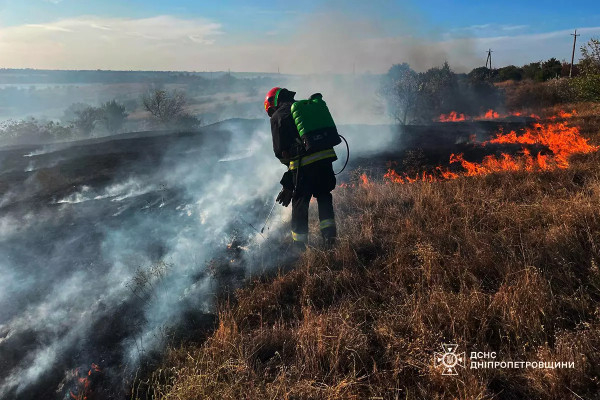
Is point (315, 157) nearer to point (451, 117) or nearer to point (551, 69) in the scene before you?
point (451, 117)

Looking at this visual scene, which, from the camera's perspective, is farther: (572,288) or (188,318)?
(188,318)

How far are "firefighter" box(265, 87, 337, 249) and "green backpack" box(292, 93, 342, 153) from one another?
17 cm

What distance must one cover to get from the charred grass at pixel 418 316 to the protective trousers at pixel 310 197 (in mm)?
263

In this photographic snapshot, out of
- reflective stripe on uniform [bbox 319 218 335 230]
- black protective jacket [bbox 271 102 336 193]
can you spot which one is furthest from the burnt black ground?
black protective jacket [bbox 271 102 336 193]

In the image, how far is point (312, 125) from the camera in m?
4.09

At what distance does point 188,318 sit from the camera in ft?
11.3

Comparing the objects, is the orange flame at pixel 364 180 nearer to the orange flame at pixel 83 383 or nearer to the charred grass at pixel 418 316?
the charred grass at pixel 418 316

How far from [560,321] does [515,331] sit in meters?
0.39

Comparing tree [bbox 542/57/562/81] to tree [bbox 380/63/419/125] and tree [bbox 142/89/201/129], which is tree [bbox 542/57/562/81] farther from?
tree [bbox 142/89/201/129]

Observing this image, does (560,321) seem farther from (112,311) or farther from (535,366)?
(112,311)

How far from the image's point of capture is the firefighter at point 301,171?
4.29m

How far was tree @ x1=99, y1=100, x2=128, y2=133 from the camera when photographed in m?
37.3

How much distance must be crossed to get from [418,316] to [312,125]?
2.45m

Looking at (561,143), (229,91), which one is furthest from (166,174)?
(229,91)
